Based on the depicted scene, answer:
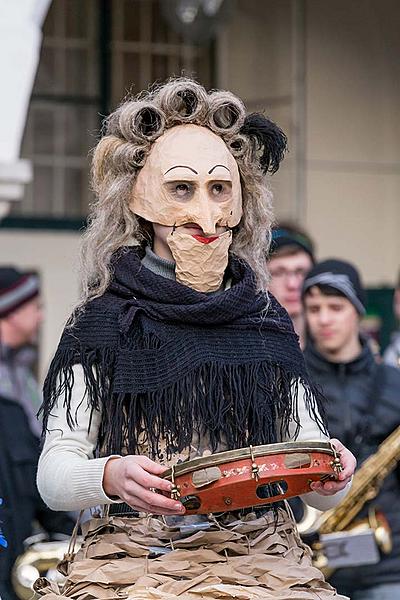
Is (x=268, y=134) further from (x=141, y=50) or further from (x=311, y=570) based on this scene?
(x=141, y=50)

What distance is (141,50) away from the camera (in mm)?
12695

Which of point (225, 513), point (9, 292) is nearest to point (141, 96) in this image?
point (225, 513)

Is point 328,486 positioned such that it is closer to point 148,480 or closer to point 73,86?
point 148,480

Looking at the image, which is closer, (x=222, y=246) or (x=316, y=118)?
(x=222, y=246)

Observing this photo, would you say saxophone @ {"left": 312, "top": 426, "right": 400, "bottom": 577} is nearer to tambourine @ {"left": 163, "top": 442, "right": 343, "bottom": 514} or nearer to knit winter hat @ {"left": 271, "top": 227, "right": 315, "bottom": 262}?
knit winter hat @ {"left": 271, "top": 227, "right": 315, "bottom": 262}

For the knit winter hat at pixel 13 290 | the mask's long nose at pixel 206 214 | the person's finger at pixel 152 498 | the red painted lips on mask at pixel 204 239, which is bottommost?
the knit winter hat at pixel 13 290

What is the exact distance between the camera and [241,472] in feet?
10.7

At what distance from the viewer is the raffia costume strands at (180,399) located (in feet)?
11.4

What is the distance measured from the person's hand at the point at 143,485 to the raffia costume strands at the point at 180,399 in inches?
8.3

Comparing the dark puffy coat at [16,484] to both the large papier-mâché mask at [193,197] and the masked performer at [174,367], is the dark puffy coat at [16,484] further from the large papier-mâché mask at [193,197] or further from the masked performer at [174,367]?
the large papier-mâché mask at [193,197]

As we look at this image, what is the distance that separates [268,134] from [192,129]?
0.79 ft

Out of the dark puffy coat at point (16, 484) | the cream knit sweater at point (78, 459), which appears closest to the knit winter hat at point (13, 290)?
the dark puffy coat at point (16, 484)

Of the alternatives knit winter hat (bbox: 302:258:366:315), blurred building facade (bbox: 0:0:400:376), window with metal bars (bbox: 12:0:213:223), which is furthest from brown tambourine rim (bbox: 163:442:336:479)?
window with metal bars (bbox: 12:0:213:223)

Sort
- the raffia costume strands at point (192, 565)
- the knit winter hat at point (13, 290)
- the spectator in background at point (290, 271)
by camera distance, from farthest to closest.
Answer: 1. the knit winter hat at point (13, 290)
2. the spectator in background at point (290, 271)
3. the raffia costume strands at point (192, 565)
